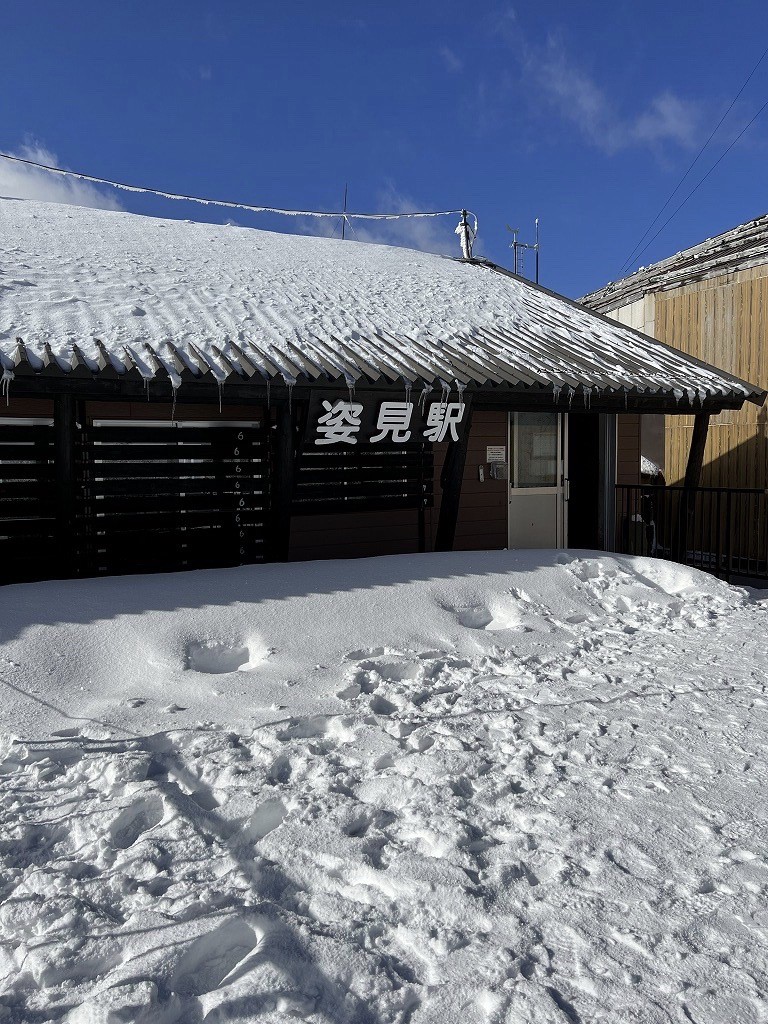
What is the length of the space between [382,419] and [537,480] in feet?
11.3

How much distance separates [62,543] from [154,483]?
1077 millimetres

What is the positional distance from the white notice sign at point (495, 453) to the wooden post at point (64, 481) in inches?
206

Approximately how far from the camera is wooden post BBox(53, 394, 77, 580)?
21.7 ft

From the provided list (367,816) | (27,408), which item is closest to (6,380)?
(27,408)

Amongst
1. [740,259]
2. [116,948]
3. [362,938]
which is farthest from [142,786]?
[740,259]

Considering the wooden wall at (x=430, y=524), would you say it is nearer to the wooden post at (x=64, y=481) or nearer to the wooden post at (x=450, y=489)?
the wooden post at (x=450, y=489)

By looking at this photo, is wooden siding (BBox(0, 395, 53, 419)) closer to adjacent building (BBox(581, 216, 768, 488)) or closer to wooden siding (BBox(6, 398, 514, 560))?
wooden siding (BBox(6, 398, 514, 560))

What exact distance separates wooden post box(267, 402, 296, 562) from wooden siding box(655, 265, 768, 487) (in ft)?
25.7

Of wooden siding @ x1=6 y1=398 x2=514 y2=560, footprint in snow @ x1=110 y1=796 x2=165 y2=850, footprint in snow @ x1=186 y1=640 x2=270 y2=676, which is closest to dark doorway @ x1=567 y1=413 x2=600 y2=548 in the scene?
wooden siding @ x1=6 y1=398 x2=514 y2=560

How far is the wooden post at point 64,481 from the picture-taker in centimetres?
662

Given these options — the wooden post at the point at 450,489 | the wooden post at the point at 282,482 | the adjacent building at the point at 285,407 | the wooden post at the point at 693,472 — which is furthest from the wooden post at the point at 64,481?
the wooden post at the point at 693,472

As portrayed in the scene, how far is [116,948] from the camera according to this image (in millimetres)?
2316

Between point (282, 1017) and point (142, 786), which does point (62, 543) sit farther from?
point (282, 1017)

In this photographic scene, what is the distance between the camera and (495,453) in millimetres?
9703
